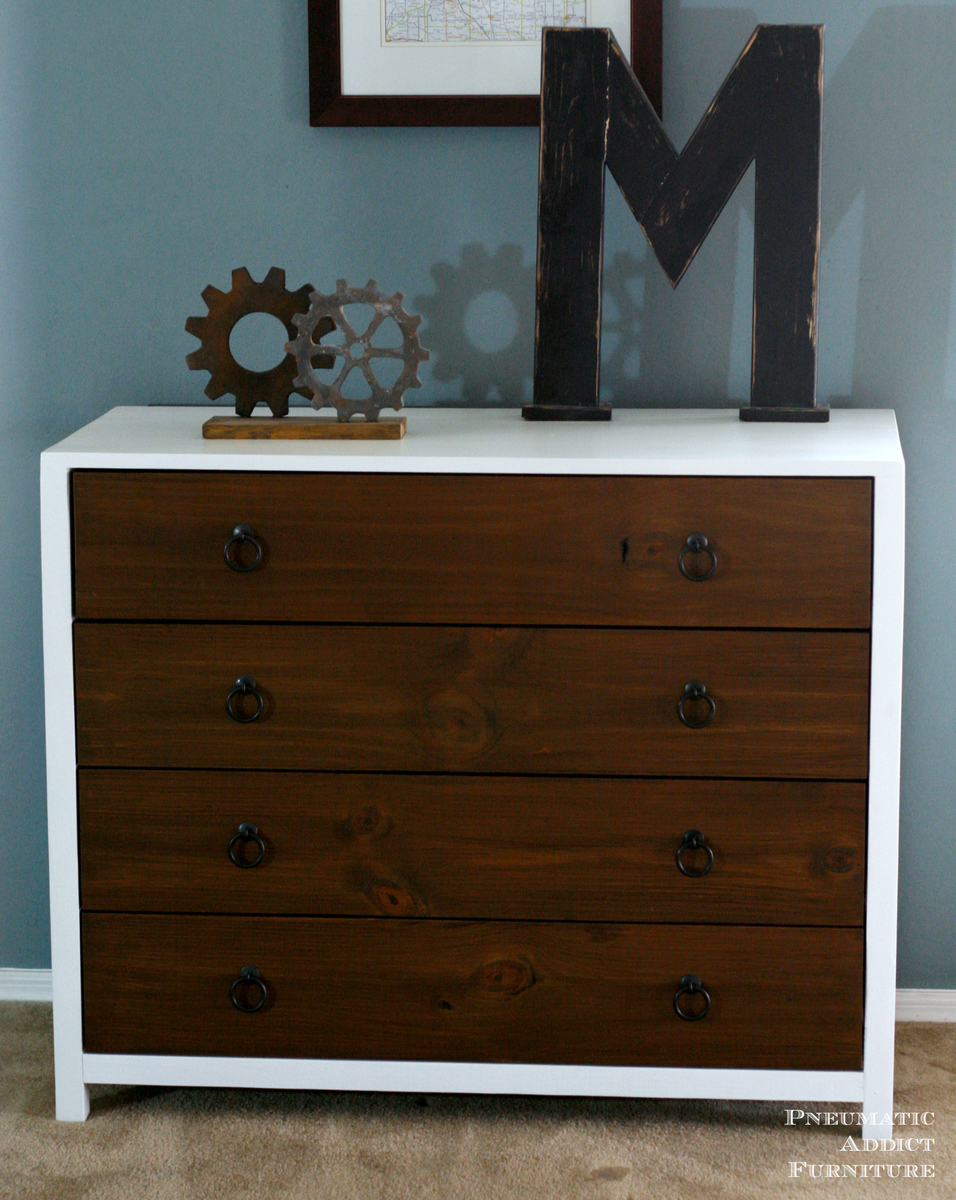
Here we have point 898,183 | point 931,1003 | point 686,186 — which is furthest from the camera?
point 931,1003

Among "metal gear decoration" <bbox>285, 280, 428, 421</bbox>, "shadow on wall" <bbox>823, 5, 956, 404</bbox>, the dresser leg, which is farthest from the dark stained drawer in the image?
"shadow on wall" <bbox>823, 5, 956, 404</bbox>

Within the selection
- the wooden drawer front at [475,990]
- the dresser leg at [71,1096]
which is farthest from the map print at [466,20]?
the dresser leg at [71,1096]

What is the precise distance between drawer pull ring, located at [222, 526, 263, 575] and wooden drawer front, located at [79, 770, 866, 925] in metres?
0.26

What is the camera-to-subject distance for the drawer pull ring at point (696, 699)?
1479 millimetres

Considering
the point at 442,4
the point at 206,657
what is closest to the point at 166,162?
the point at 442,4

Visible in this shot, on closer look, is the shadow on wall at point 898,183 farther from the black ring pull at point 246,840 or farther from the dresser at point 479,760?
the black ring pull at point 246,840

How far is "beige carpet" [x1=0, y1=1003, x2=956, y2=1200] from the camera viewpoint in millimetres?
1529

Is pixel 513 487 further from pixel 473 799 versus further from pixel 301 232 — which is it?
pixel 301 232

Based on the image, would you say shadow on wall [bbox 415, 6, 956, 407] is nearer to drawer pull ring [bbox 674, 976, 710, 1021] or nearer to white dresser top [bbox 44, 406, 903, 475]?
white dresser top [bbox 44, 406, 903, 475]

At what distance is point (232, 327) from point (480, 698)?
0.58m

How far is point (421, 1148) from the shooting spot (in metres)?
1.60

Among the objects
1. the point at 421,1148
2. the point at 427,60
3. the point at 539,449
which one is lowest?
the point at 421,1148

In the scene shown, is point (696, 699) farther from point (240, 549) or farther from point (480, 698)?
point (240, 549)

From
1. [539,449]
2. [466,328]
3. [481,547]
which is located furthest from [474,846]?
[466,328]
